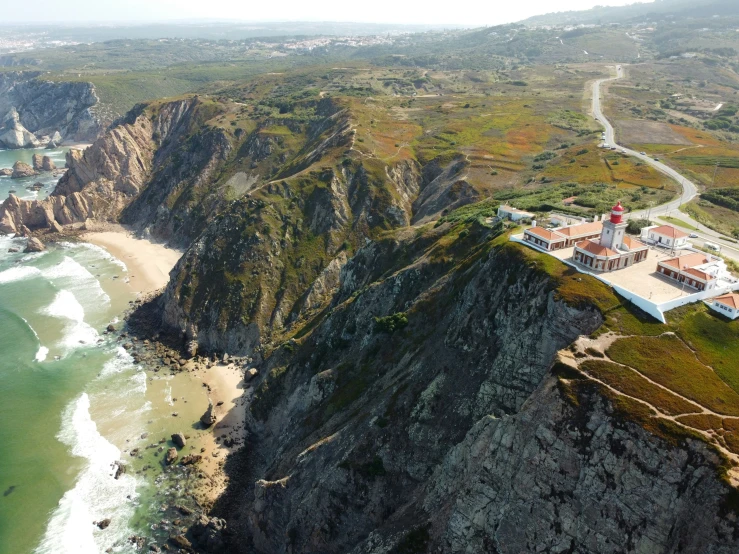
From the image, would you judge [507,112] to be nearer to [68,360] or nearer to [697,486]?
[68,360]

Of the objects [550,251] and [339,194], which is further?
[339,194]

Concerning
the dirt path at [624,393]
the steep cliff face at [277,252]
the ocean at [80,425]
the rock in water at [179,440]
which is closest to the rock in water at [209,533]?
the ocean at [80,425]

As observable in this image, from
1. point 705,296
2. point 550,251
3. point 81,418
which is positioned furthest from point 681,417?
point 81,418

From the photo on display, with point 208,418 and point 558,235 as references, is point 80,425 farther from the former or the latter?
point 558,235

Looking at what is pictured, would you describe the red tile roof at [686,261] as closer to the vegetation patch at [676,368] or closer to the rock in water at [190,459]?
the vegetation patch at [676,368]

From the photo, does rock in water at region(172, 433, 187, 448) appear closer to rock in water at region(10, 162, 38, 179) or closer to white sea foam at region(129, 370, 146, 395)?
white sea foam at region(129, 370, 146, 395)
